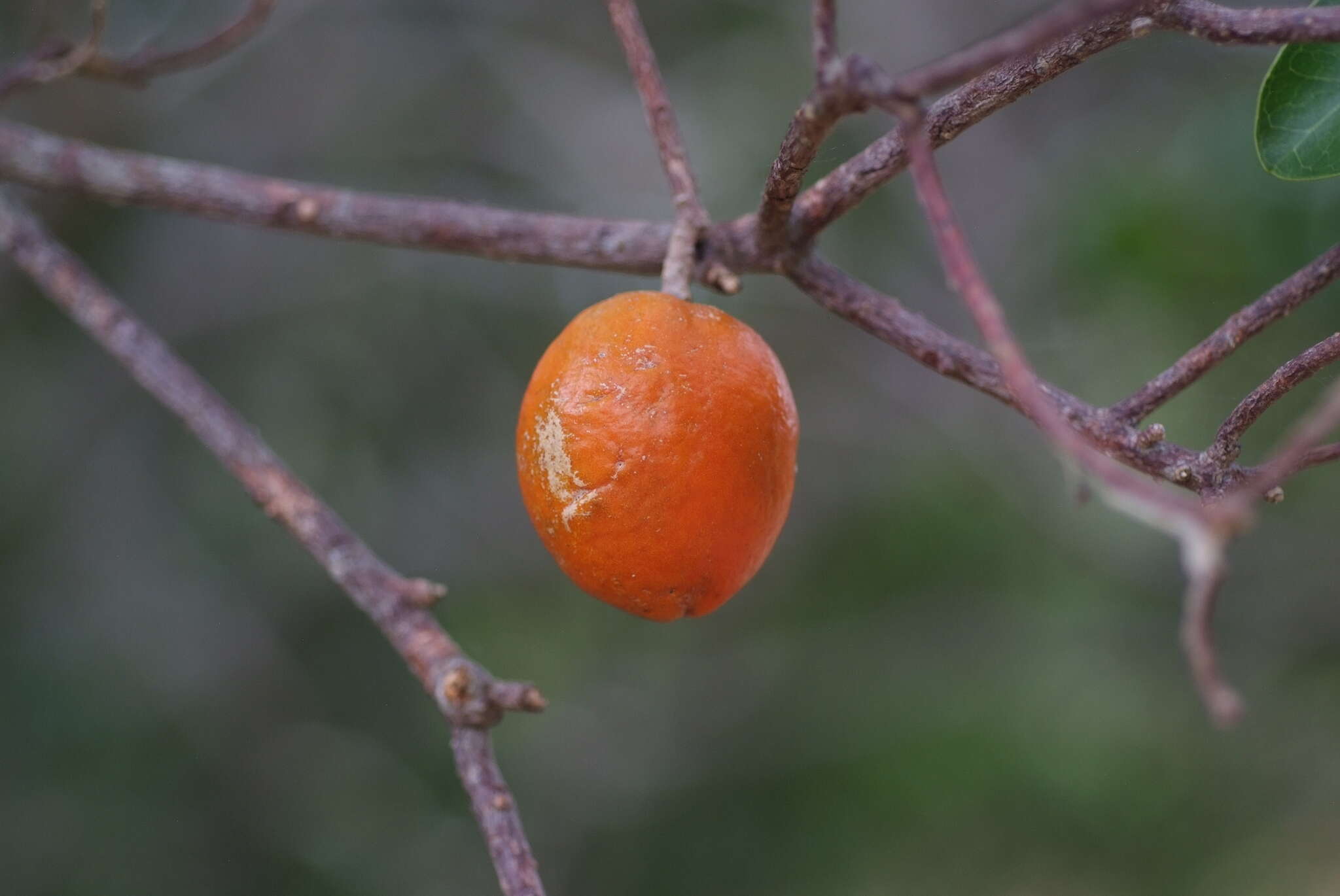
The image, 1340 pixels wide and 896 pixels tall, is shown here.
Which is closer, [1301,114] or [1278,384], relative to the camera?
[1278,384]

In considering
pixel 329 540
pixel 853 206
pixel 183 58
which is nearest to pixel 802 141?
pixel 853 206

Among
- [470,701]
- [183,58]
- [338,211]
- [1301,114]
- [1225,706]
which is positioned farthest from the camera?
[183,58]

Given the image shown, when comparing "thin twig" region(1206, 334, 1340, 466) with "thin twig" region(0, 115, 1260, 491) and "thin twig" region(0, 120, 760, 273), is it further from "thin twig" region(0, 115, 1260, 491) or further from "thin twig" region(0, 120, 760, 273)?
"thin twig" region(0, 120, 760, 273)

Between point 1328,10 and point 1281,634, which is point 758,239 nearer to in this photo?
point 1328,10

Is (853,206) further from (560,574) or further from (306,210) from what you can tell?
(560,574)

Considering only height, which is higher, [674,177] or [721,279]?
[674,177]

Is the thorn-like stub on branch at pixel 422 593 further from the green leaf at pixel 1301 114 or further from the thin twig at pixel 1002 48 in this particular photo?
the green leaf at pixel 1301 114
